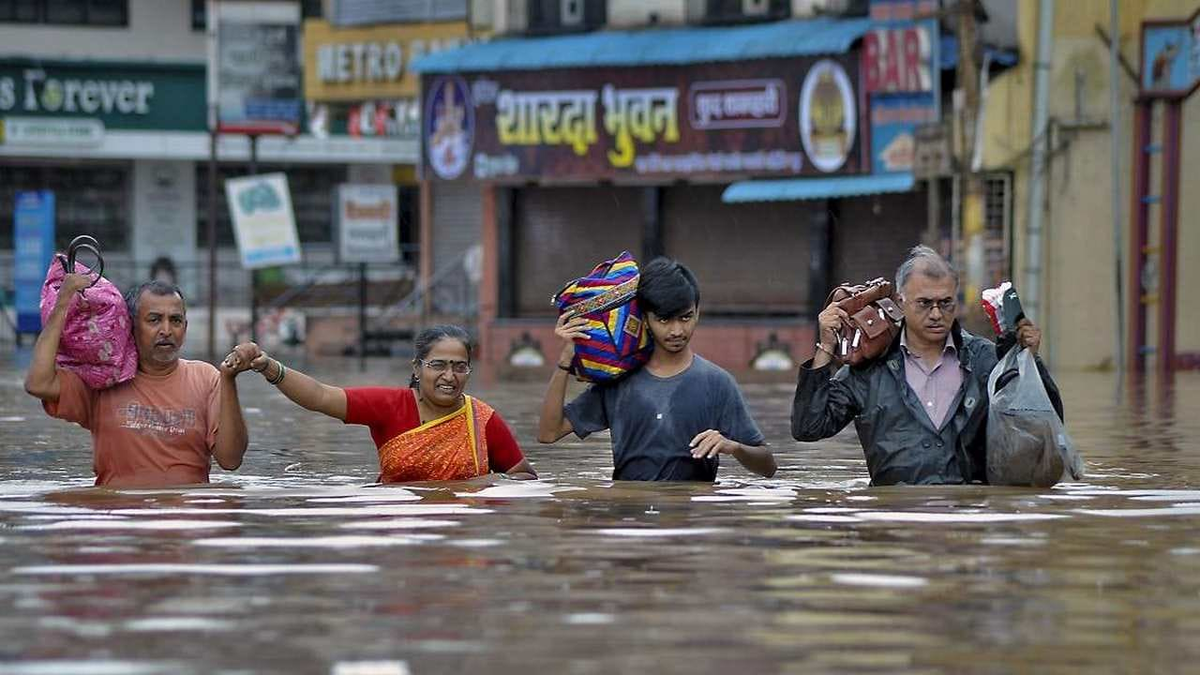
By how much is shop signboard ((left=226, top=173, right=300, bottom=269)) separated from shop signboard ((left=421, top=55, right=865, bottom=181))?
2296mm

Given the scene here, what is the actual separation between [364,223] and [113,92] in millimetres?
15827

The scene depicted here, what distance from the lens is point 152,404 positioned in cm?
919

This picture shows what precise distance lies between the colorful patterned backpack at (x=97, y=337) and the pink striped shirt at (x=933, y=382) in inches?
120

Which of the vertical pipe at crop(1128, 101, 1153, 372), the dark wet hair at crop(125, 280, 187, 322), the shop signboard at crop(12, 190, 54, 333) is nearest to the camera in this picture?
the dark wet hair at crop(125, 280, 187, 322)

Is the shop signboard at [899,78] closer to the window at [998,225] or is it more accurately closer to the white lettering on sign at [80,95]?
the window at [998,225]

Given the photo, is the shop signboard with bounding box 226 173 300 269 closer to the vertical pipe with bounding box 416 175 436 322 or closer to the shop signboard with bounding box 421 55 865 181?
the shop signboard with bounding box 421 55 865 181

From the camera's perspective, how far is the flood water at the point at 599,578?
5457mm

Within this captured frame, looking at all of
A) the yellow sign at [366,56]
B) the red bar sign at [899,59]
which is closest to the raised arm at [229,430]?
the red bar sign at [899,59]

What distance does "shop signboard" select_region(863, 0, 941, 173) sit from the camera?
2958cm

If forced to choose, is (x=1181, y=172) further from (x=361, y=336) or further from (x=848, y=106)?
(x=361, y=336)

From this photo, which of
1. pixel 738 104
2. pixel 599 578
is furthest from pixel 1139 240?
pixel 599 578

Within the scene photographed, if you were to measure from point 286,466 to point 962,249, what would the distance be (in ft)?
55.6

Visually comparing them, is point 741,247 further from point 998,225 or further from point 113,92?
point 113,92

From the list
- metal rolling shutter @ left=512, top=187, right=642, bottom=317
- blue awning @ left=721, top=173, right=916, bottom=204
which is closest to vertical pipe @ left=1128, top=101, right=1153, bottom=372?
blue awning @ left=721, top=173, right=916, bottom=204
